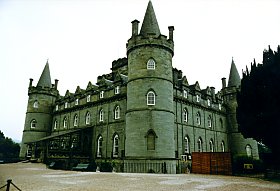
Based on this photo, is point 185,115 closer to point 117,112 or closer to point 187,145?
point 187,145

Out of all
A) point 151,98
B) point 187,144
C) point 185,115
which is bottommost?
point 187,144

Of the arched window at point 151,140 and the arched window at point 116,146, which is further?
the arched window at point 116,146

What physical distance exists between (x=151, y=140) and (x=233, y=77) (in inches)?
960

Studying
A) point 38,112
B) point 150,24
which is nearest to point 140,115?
point 150,24

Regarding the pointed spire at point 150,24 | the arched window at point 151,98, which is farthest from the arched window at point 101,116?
the pointed spire at point 150,24

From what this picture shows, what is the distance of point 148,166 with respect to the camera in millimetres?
21000

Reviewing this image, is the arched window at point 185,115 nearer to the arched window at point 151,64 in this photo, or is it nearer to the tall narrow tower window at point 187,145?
the tall narrow tower window at point 187,145

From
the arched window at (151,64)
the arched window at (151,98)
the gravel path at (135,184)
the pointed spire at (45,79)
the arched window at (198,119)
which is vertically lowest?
the gravel path at (135,184)

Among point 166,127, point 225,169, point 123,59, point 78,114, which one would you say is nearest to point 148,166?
point 166,127

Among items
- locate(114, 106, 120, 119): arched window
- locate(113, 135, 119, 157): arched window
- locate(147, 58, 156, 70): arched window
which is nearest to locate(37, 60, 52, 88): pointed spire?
locate(114, 106, 120, 119): arched window

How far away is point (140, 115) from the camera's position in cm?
2298

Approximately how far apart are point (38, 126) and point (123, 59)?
59.9 ft

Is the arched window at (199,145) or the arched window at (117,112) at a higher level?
the arched window at (117,112)

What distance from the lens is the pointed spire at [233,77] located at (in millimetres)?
39281
